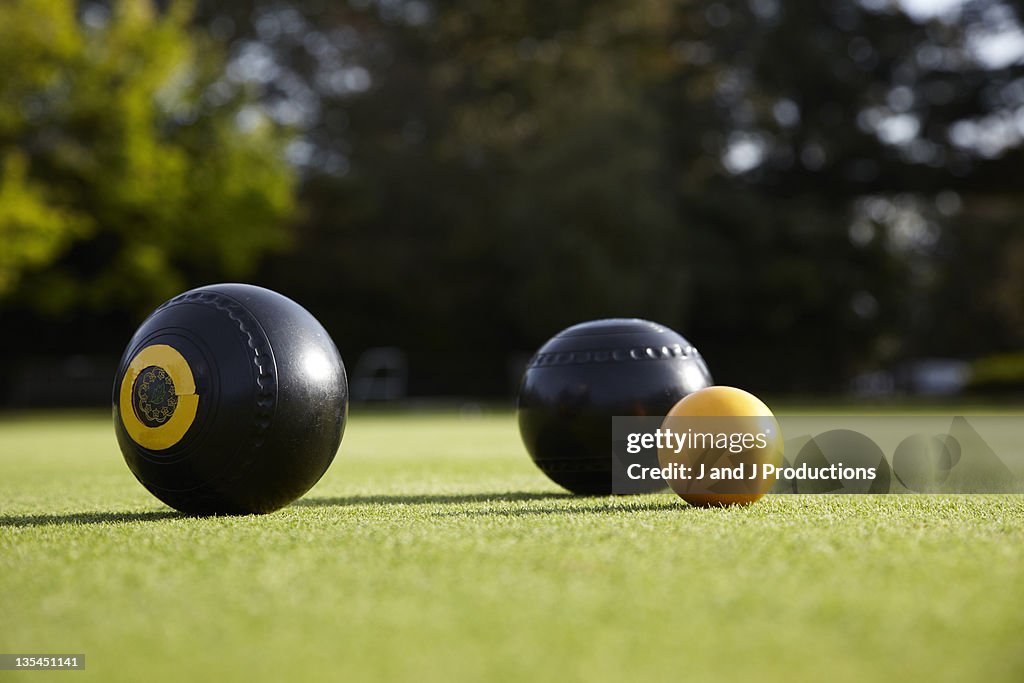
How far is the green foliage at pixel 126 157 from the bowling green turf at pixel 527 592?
1038 inches

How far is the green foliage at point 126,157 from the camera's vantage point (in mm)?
31188

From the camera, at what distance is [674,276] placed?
35.3 metres

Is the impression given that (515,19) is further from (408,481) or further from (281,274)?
(408,481)

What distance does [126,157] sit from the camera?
31.7m

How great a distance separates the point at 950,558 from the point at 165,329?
464 cm

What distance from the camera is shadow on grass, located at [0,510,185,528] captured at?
6.67 m

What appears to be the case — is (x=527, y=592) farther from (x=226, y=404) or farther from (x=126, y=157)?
(x=126, y=157)

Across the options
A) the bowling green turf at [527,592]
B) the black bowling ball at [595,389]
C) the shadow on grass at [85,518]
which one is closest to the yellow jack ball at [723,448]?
the bowling green turf at [527,592]

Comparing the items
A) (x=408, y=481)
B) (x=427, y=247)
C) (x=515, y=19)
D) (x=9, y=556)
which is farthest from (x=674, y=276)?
(x=9, y=556)

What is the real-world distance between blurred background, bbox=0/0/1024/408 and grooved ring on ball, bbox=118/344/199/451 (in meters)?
26.6

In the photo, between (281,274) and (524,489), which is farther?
(281,274)

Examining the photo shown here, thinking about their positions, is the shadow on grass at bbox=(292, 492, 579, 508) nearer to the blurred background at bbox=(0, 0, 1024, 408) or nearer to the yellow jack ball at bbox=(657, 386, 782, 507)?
the yellow jack ball at bbox=(657, 386, 782, 507)

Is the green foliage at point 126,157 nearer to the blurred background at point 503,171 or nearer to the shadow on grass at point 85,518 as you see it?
the blurred background at point 503,171

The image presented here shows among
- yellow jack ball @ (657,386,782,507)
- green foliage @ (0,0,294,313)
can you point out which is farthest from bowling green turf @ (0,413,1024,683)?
green foliage @ (0,0,294,313)
